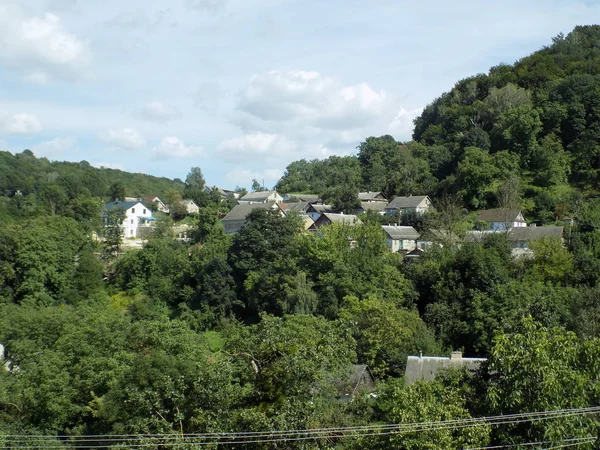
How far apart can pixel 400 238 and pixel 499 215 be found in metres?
6.70

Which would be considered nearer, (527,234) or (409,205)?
(527,234)

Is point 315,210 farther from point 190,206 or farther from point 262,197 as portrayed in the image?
→ point 190,206

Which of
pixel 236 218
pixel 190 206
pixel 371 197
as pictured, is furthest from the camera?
pixel 190 206

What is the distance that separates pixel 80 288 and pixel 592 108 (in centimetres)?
3999

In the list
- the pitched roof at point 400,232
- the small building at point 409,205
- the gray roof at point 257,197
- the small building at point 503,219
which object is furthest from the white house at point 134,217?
the small building at point 503,219

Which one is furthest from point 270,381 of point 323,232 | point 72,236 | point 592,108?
point 592,108

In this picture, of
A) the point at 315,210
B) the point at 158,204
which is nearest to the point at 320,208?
the point at 315,210

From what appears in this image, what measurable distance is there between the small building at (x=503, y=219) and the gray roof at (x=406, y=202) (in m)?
7.26

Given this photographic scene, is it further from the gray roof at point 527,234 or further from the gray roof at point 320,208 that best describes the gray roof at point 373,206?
the gray roof at point 527,234

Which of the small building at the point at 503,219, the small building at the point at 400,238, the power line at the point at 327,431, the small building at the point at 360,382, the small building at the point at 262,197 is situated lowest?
the small building at the point at 360,382

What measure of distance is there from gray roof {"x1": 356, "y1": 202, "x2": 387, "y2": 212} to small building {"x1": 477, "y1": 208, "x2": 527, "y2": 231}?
11.6 metres

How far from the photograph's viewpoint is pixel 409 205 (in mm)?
49938

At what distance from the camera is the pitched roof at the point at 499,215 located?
136ft

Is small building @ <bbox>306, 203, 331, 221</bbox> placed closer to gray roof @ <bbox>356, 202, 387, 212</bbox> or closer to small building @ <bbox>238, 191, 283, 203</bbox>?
gray roof @ <bbox>356, 202, 387, 212</bbox>
